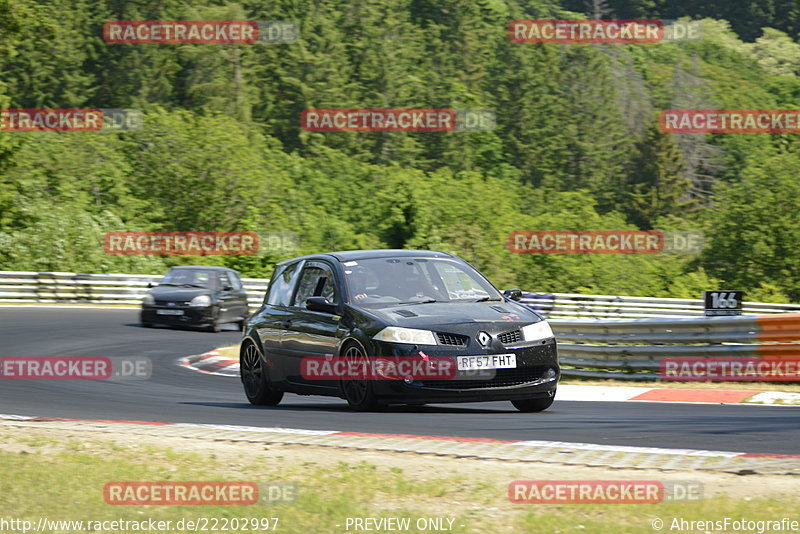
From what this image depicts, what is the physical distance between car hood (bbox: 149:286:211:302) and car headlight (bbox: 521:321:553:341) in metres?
15.9

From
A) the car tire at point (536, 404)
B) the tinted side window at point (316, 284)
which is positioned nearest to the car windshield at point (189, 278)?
the tinted side window at point (316, 284)

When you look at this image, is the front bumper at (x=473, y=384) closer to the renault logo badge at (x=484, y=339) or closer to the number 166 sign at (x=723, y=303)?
the renault logo badge at (x=484, y=339)

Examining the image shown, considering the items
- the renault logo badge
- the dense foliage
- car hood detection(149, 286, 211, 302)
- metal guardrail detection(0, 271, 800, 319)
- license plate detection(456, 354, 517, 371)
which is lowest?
metal guardrail detection(0, 271, 800, 319)

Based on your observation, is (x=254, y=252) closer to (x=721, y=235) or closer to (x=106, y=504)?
(x=721, y=235)

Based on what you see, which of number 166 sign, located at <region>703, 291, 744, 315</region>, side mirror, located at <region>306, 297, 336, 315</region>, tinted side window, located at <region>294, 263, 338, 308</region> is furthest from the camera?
number 166 sign, located at <region>703, 291, 744, 315</region>

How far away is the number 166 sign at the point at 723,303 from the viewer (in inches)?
591

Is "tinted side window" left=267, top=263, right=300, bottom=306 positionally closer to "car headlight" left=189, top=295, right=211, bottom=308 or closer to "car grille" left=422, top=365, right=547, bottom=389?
"car grille" left=422, top=365, right=547, bottom=389

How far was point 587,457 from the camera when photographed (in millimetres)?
7773

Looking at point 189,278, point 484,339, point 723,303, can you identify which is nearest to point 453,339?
point 484,339

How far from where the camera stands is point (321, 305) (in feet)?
37.3

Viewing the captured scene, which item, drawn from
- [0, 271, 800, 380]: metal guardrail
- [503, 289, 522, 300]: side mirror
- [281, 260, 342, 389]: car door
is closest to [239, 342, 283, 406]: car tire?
[281, 260, 342, 389]: car door

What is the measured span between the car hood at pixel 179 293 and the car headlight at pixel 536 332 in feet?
52.3

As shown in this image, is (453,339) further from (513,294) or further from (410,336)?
(513,294)

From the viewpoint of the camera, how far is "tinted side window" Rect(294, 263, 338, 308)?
38.9ft
